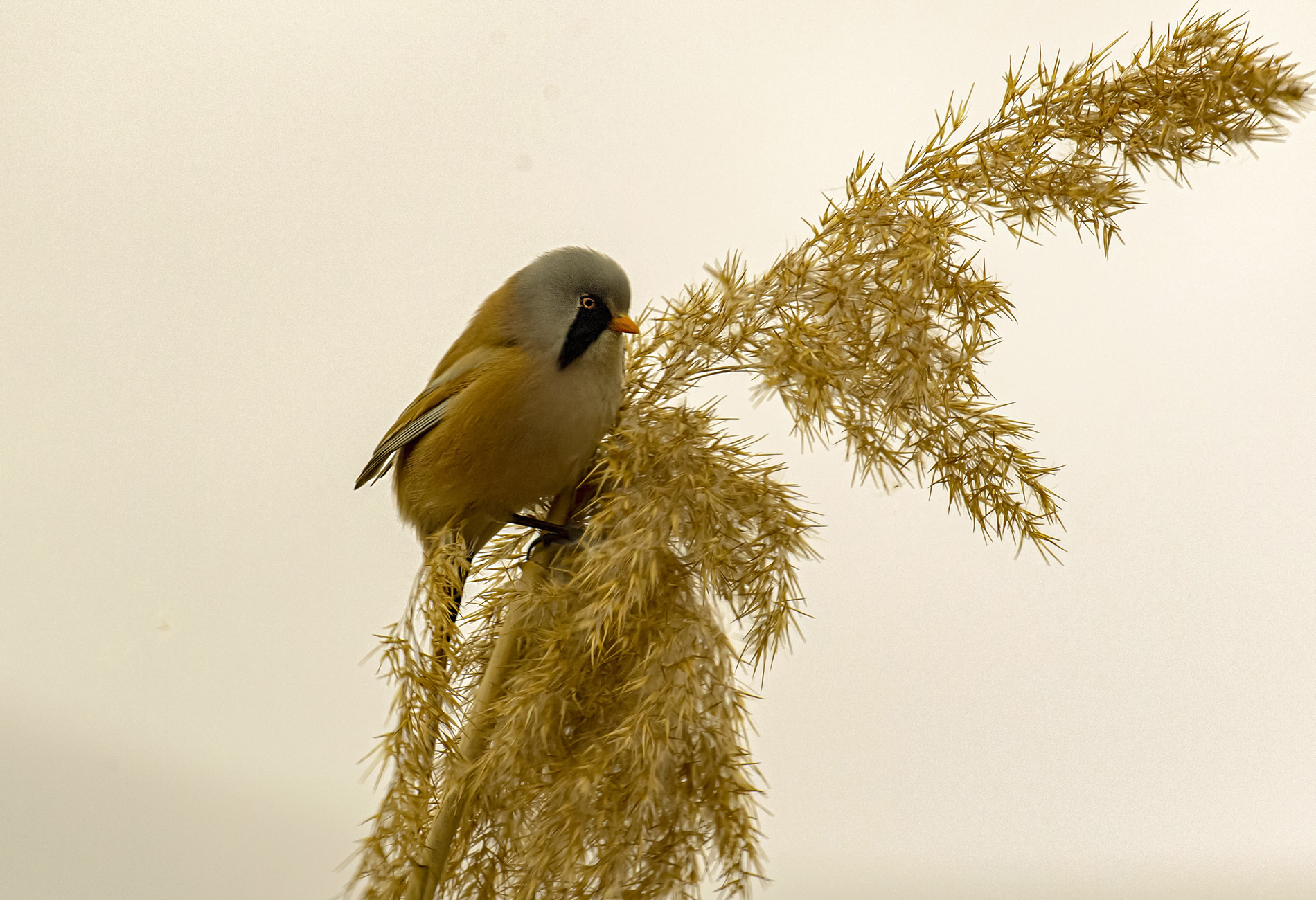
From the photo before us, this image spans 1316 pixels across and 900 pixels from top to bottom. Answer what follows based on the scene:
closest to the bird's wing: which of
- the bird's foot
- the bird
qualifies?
the bird

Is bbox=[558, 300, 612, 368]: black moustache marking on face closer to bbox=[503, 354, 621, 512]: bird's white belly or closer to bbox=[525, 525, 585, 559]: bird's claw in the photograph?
bbox=[503, 354, 621, 512]: bird's white belly

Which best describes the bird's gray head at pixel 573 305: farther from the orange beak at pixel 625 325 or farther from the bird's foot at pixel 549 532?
the bird's foot at pixel 549 532

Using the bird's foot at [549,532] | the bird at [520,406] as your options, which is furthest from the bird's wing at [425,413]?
the bird's foot at [549,532]

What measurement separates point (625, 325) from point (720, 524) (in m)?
0.21

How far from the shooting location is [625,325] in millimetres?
1013

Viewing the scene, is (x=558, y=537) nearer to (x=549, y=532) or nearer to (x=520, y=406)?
(x=549, y=532)

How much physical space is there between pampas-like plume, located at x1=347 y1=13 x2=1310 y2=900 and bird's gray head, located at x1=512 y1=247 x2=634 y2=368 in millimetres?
89

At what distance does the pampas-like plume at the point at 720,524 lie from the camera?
888 mm

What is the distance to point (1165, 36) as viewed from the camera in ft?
3.06

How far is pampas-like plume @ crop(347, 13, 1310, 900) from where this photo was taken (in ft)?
2.91

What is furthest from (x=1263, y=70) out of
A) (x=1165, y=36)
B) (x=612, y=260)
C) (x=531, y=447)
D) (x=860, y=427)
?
(x=531, y=447)

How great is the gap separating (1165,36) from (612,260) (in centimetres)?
52

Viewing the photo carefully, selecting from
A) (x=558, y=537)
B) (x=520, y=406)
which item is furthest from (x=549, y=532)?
(x=520, y=406)

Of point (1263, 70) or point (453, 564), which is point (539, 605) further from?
point (1263, 70)
